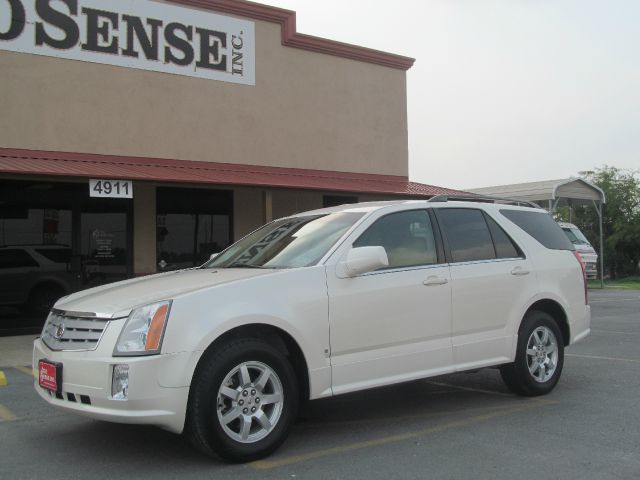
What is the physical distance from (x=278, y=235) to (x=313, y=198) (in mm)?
10998

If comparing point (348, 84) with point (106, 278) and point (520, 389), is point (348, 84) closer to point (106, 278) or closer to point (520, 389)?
point (106, 278)

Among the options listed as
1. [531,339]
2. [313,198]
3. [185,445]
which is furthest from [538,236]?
[313,198]

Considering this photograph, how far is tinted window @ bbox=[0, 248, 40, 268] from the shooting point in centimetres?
1215

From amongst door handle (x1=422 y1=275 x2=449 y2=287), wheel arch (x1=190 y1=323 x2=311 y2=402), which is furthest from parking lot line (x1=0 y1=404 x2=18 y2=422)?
door handle (x1=422 y1=275 x2=449 y2=287)

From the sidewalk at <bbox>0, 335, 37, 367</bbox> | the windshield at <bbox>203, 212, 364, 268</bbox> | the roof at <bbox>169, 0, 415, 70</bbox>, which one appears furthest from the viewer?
the roof at <bbox>169, 0, 415, 70</bbox>

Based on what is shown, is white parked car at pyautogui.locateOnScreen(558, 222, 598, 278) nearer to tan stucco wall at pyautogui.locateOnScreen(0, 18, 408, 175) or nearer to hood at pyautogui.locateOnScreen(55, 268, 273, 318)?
tan stucco wall at pyautogui.locateOnScreen(0, 18, 408, 175)

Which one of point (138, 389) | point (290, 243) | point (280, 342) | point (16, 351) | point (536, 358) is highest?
point (290, 243)

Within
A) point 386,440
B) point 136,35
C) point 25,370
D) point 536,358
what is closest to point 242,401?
point 386,440

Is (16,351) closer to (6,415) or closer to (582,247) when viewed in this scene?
(6,415)

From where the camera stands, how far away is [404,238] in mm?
5742

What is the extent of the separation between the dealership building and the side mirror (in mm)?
7639

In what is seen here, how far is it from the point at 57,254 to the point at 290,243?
8.68 m

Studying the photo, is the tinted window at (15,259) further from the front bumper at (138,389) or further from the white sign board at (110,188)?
the front bumper at (138,389)

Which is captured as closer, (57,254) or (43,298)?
(43,298)
